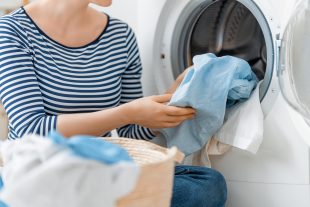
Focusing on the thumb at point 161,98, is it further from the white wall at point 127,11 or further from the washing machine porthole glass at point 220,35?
the white wall at point 127,11

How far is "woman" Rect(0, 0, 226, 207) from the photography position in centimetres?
118

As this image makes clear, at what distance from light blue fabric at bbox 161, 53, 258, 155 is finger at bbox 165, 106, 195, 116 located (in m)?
0.01

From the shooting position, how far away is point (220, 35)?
1652mm

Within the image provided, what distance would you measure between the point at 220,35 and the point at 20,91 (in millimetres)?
741

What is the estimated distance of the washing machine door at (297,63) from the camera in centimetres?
120

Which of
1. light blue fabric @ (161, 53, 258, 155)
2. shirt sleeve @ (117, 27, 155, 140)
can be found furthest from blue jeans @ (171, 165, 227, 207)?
shirt sleeve @ (117, 27, 155, 140)

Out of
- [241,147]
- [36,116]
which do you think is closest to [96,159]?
[36,116]

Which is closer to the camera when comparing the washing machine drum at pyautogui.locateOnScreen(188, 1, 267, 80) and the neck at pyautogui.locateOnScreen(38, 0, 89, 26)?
the neck at pyautogui.locateOnScreen(38, 0, 89, 26)

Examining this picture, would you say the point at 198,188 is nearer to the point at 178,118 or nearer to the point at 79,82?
the point at 178,118

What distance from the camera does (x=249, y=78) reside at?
133 centimetres

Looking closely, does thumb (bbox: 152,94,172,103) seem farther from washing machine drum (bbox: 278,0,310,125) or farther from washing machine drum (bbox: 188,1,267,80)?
washing machine drum (bbox: 188,1,267,80)

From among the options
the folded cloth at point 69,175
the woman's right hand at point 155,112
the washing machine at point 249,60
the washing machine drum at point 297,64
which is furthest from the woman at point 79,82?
the folded cloth at point 69,175

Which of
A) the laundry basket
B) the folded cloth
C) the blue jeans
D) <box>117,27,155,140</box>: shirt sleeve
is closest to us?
the folded cloth

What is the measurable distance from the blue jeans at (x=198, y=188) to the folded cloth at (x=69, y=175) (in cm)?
48
